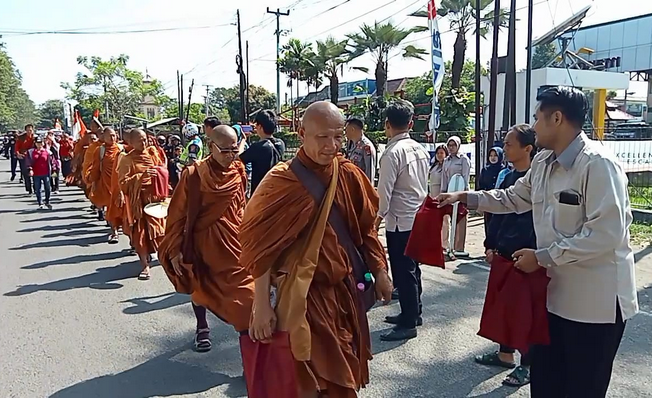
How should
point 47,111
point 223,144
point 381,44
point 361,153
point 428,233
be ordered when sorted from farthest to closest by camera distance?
point 47,111 < point 381,44 < point 361,153 < point 223,144 < point 428,233

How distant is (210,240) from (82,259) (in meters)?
4.84

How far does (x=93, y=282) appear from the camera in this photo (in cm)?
692

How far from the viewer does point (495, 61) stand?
10086 mm

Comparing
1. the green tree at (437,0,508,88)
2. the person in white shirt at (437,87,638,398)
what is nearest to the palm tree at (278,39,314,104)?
the green tree at (437,0,508,88)

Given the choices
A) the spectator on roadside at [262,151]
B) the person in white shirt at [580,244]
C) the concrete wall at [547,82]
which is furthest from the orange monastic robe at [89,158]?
the concrete wall at [547,82]

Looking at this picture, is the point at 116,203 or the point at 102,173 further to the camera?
the point at 102,173

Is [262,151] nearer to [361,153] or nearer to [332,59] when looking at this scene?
[361,153]

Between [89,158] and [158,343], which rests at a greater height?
[89,158]

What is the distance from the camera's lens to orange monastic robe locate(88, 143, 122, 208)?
950cm

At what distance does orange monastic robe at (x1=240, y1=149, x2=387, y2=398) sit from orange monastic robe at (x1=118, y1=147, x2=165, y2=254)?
4.56 metres

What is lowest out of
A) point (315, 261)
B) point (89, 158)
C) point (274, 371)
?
point (274, 371)

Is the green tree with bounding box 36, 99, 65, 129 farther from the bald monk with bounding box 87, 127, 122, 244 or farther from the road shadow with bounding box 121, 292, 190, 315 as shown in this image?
the road shadow with bounding box 121, 292, 190, 315

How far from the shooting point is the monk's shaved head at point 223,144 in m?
4.18

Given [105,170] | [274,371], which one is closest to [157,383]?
[274,371]
